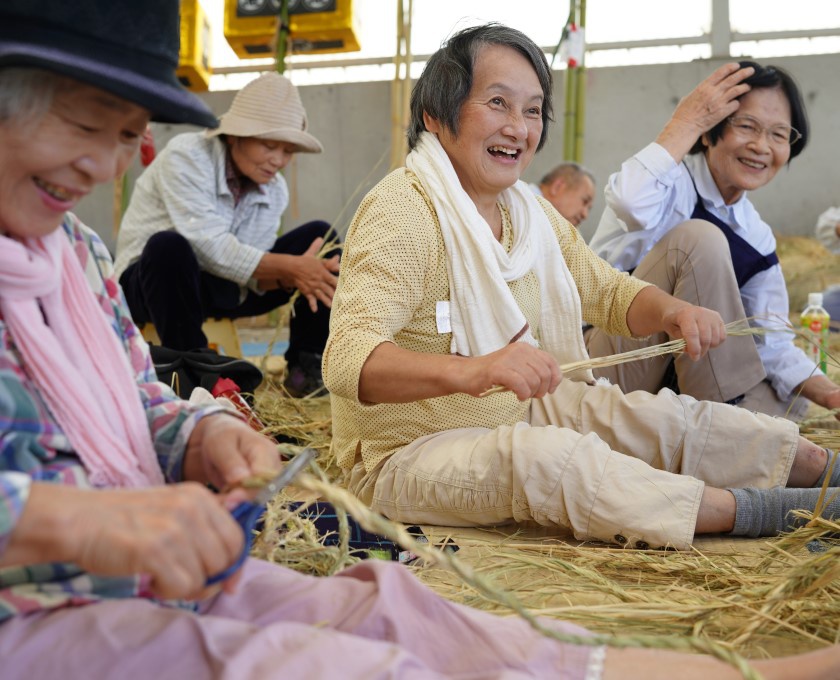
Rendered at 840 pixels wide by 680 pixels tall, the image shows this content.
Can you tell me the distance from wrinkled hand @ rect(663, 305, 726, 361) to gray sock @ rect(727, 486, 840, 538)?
1.10ft

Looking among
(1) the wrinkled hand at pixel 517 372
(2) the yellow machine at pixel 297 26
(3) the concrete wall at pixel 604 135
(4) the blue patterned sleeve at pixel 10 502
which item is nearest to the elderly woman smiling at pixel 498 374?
(1) the wrinkled hand at pixel 517 372

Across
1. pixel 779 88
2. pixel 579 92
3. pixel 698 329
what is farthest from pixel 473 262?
pixel 579 92

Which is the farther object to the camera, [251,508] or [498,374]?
[498,374]

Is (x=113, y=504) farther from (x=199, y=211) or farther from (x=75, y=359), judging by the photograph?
(x=199, y=211)

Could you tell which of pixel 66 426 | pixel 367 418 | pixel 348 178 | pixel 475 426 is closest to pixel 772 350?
pixel 475 426

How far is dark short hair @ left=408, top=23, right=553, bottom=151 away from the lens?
2016 mm

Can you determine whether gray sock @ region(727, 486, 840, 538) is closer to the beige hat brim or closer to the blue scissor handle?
the blue scissor handle

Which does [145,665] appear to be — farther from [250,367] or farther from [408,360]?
[250,367]

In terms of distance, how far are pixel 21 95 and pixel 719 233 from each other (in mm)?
2110

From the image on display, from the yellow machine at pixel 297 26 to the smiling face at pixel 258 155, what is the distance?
9.82 ft

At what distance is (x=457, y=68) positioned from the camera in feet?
6.63

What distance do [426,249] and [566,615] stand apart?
82cm

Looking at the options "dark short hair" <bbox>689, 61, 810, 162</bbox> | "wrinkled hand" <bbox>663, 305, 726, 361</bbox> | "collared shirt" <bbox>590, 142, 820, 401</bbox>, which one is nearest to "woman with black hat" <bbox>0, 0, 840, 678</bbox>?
"wrinkled hand" <bbox>663, 305, 726, 361</bbox>

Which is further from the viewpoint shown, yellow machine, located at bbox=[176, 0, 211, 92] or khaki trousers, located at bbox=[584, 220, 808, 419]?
yellow machine, located at bbox=[176, 0, 211, 92]
